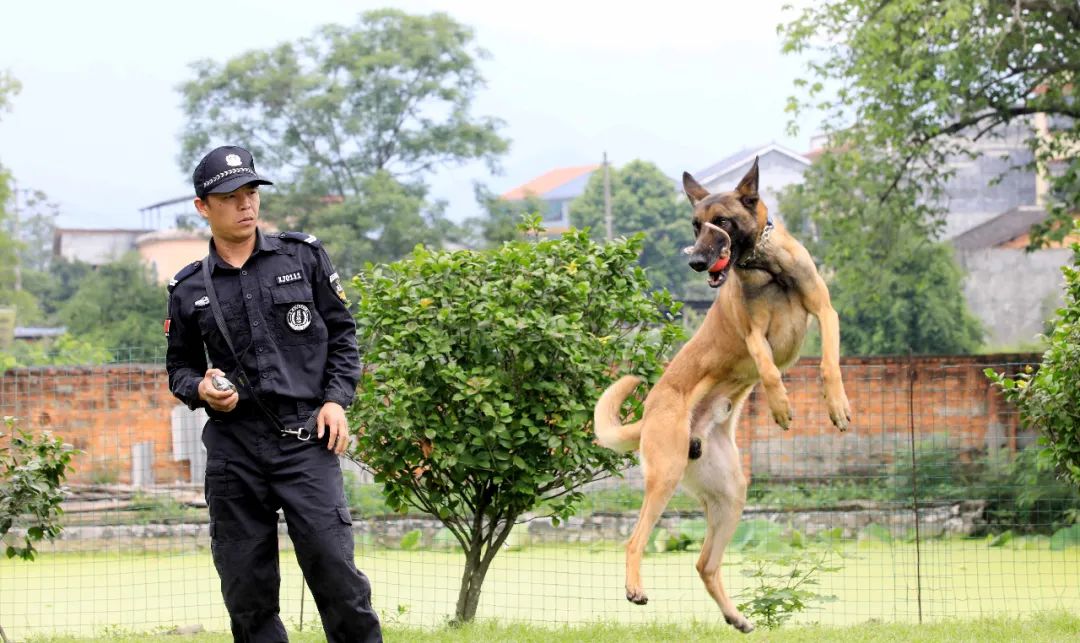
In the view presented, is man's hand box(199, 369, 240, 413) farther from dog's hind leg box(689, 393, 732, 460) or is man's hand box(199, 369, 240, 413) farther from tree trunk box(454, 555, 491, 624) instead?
tree trunk box(454, 555, 491, 624)

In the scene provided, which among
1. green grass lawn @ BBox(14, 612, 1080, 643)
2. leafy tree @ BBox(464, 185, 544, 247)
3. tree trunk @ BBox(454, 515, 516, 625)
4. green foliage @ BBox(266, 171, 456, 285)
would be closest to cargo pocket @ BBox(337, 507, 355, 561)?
green grass lawn @ BBox(14, 612, 1080, 643)

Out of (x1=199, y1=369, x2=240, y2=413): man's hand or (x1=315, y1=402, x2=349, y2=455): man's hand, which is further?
(x1=315, y1=402, x2=349, y2=455): man's hand

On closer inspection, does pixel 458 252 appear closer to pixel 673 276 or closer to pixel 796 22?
pixel 796 22

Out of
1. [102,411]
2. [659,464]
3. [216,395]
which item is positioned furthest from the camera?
[102,411]

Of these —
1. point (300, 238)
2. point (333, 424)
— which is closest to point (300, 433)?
point (333, 424)

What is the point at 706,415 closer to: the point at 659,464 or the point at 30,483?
the point at 659,464

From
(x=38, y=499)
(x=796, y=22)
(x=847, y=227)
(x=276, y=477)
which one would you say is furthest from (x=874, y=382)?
(x=276, y=477)

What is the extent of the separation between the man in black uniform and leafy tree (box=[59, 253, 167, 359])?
106 ft

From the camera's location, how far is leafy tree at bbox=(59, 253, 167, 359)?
36.7 meters

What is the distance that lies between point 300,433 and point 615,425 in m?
2.35

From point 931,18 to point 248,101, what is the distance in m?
33.6

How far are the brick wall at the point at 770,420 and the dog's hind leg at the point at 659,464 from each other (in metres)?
7.87

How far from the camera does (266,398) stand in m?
4.71

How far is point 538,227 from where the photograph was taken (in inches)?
317
